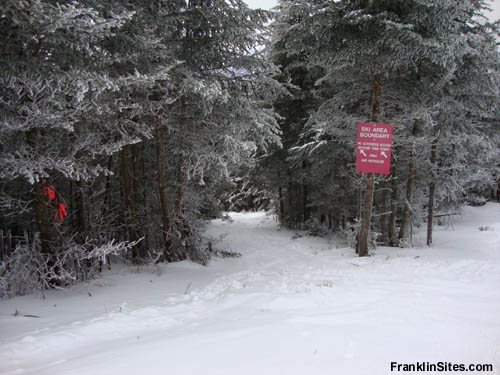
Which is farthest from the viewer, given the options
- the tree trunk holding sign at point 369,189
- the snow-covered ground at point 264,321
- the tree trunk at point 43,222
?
the tree trunk holding sign at point 369,189

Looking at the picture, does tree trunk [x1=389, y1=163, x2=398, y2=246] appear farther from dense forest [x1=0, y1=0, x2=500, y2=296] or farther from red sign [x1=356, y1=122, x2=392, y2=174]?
red sign [x1=356, y1=122, x2=392, y2=174]

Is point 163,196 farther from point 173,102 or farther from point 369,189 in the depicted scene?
point 369,189

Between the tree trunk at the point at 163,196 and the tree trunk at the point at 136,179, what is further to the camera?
the tree trunk at the point at 136,179

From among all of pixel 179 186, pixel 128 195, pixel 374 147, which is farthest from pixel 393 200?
pixel 128 195

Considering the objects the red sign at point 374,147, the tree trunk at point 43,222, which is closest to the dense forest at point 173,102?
the tree trunk at point 43,222

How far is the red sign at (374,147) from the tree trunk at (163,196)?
497cm

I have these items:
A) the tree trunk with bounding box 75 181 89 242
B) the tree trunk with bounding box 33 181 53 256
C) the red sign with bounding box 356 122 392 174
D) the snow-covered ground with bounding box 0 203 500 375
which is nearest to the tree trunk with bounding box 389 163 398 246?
the red sign with bounding box 356 122 392 174

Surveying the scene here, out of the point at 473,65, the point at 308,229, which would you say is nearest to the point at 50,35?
the point at 473,65

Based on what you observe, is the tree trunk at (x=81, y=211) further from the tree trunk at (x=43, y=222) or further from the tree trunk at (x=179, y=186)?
the tree trunk at (x=179, y=186)

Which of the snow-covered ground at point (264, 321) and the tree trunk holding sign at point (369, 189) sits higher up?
the tree trunk holding sign at point (369, 189)

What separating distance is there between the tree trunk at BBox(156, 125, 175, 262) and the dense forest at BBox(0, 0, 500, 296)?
56 mm

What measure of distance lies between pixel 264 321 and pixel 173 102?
18.8 ft

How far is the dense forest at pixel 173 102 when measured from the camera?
4.75 metres

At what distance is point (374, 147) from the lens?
26.0 ft
